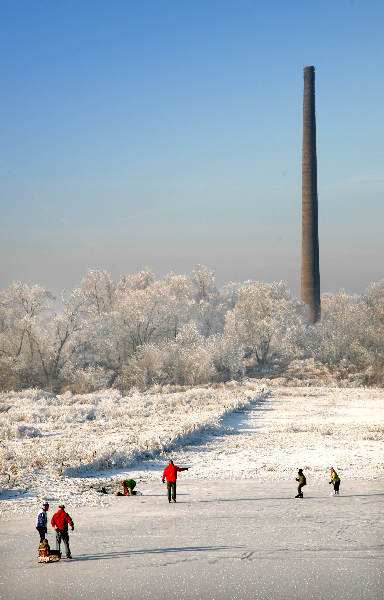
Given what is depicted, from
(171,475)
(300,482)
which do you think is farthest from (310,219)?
(171,475)

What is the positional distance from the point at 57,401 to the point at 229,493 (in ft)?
79.4

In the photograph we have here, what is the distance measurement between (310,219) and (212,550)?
57311 millimetres

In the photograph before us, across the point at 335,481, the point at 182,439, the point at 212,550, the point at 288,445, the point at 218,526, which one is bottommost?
the point at 288,445

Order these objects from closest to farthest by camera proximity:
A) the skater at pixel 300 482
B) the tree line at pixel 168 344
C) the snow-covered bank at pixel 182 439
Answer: the skater at pixel 300 482 → the snow-covered bank at pixel 182 439 → the tree line at pixel 168 344

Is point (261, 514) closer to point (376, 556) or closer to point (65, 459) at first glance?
point (376, 556)

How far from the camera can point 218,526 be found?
1194 centimetres

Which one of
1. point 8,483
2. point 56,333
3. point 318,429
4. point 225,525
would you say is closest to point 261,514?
point 225,525

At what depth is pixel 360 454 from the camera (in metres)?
20.4

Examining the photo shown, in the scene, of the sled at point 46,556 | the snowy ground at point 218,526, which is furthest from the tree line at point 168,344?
the sled at point 46,556

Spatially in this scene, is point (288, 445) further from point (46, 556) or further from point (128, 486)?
point (46, 556)

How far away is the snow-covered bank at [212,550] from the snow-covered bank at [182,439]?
2.12 metres

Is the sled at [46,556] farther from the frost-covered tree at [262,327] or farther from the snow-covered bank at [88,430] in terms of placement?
the frost-covered tree at [262,327]

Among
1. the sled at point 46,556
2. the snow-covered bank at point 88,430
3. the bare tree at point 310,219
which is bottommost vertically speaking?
the snow-covered bank at point 88,430

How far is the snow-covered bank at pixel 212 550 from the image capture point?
8.58 metres
